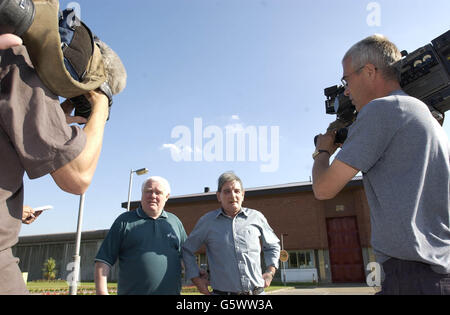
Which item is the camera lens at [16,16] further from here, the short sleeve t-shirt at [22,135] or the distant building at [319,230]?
the distant building at [319,230]

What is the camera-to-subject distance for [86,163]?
133 centimetres

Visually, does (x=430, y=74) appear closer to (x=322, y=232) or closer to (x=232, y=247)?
(x=232, y=247)

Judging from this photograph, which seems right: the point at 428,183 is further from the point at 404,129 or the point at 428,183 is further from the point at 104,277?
the point at 104,277

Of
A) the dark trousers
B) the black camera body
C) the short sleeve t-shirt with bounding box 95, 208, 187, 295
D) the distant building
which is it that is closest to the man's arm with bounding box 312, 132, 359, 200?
the black camera body

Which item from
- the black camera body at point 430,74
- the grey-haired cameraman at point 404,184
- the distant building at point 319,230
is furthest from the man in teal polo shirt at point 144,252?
the distant building at point 319,230

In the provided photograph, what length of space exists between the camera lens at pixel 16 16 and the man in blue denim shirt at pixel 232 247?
322 centimetres

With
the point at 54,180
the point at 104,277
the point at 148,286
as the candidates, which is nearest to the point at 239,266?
the point at 148,286

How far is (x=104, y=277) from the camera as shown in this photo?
3.30 metres

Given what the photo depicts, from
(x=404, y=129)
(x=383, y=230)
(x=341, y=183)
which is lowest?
(x=383, y=230)

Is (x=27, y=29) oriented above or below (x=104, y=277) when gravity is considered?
above

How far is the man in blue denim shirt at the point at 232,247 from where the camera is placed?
3705 mm

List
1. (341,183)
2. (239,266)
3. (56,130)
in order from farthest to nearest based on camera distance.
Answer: (239,266), (341,183), (56,130)

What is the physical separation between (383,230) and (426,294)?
0.36 m

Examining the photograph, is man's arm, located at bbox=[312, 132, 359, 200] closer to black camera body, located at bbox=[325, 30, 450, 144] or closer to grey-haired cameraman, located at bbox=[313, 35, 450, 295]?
grey-haired cameraman, located at bbox=[313, 35, 450, 295]
